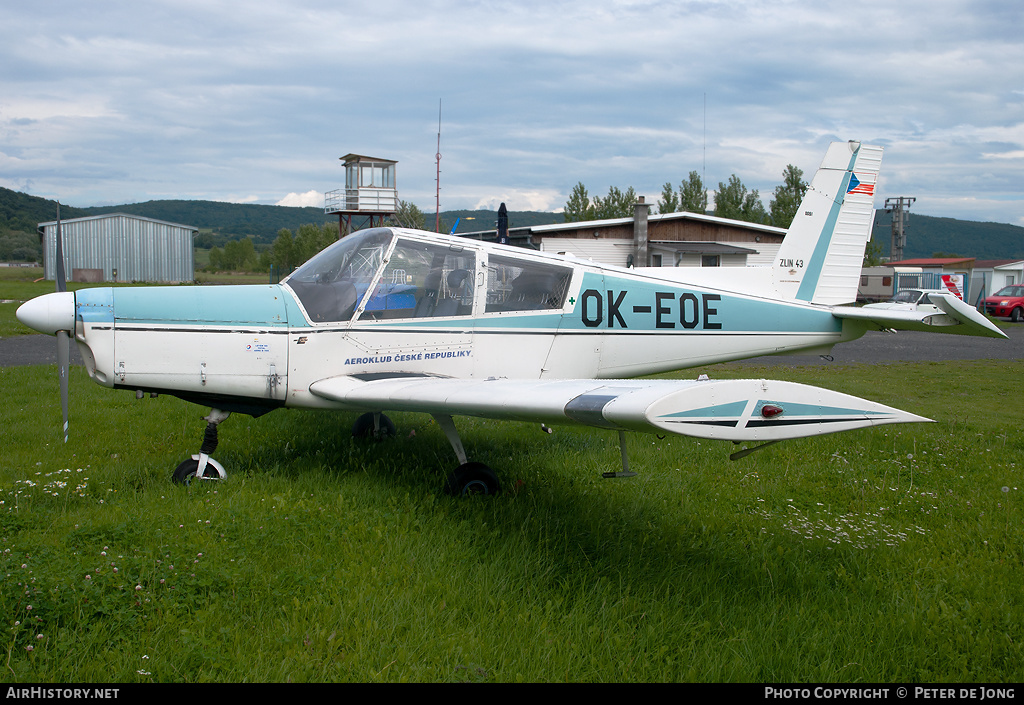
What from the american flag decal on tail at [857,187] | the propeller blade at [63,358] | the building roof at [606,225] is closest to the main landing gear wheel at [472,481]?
the propeller blade at [63,358]

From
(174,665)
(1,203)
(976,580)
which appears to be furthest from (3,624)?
(1,203)

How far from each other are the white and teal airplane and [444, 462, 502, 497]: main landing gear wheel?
2 centimetres

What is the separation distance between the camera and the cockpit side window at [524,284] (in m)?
5.96

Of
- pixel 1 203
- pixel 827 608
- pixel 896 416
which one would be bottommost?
pixel 827 608

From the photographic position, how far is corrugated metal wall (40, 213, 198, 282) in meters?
→ 51.3

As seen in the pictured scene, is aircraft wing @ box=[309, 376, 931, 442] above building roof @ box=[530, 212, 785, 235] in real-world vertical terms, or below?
below

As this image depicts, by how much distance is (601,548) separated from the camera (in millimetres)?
4297

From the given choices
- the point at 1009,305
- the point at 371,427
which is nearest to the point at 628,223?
the point at 1009,305

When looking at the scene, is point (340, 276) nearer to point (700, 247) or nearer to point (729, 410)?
point (729, 410)

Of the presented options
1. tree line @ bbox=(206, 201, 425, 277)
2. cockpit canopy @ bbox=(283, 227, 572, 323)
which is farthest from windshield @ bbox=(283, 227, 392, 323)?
tree line @ bbox=(206, 201, 425, 277)

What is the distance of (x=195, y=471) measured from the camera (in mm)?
5242

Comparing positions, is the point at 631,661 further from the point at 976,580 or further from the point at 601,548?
the point at 976,580

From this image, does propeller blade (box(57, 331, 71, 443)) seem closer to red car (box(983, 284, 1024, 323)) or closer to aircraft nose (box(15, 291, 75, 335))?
aircraft nose (box(15, 291, 75, 335))

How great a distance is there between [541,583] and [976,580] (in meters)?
2.56
